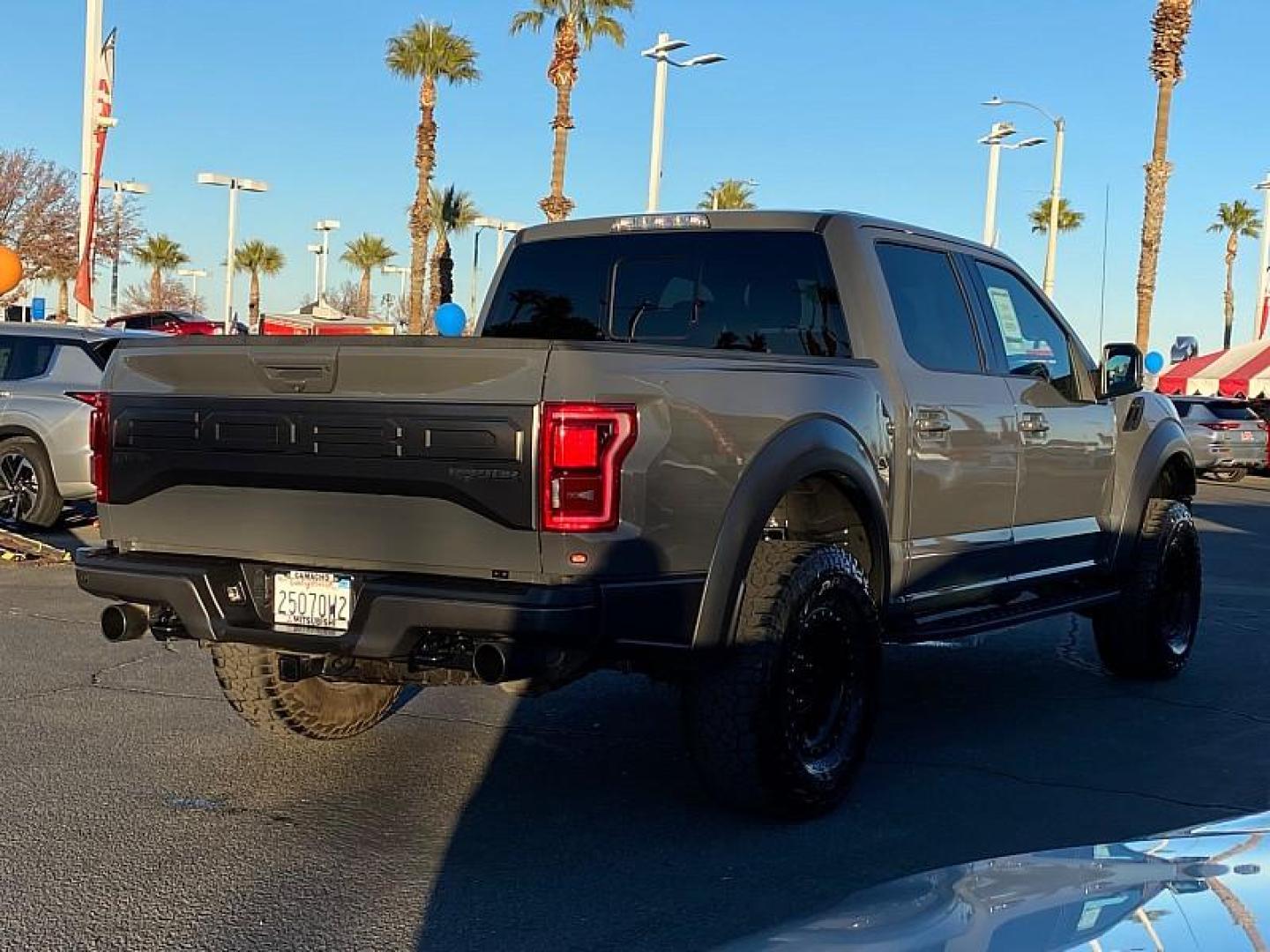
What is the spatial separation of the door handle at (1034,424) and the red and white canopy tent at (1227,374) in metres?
29.9

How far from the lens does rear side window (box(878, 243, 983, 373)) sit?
5773mm

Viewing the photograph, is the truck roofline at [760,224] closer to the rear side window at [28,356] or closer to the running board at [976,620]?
the running board at [976,620]

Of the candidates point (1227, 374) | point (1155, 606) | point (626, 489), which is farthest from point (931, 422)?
point (1227, 374)

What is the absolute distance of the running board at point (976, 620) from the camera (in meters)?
5.67

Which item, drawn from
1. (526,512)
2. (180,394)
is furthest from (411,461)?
(180,394)

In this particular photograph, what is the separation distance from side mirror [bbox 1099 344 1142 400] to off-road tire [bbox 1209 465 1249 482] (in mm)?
21370

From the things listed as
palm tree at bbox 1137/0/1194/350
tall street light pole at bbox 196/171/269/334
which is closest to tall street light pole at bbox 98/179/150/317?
tall street light pole at bbox 196/171/269/334

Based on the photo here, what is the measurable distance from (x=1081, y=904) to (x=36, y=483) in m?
11.1

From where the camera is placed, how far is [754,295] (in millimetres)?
5785

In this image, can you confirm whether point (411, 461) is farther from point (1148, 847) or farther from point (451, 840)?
point (1148, 847)

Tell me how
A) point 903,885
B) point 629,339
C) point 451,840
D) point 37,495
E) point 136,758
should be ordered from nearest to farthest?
point 903,885
point 451,840
point 136,758
point 629,339
point 37,495

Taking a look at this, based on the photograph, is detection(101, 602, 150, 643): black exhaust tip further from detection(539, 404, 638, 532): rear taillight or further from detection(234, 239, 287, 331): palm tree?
detection(234, 239, 287, 331): palm tree

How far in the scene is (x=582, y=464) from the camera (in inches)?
161

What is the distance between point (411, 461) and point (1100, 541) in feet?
13.7
